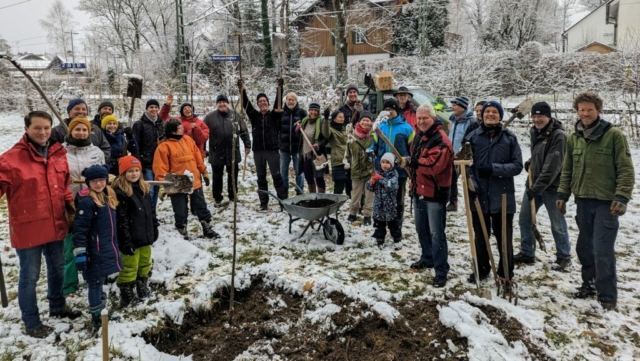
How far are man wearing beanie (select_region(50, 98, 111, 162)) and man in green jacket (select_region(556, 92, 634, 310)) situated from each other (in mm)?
4866

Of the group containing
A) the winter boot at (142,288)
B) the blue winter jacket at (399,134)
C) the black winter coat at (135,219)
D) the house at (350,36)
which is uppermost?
the house at (350,36)

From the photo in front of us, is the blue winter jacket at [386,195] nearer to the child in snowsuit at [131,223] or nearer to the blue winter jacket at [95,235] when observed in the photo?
the child in snowsuit at [131,223]

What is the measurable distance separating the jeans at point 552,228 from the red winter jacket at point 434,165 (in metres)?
1.30

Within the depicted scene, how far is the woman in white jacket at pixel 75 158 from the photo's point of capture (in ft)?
12.0

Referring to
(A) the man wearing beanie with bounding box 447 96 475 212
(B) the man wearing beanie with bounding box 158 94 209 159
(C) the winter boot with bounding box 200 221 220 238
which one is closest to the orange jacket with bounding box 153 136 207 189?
(C) the winter boot with bounding box 200 221 220 238

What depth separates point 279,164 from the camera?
6547 millimetres

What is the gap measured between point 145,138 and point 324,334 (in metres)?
3.95

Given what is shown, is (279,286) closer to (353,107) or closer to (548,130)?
(548,130)

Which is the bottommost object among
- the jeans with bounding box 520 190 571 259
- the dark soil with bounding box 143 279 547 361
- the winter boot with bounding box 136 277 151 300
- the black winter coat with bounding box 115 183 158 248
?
the dark soil with bounding box 143 279 547 361

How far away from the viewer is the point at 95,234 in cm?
322

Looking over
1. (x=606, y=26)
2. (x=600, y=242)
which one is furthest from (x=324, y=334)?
(x=606, y=26)

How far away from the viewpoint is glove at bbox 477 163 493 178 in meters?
3.62

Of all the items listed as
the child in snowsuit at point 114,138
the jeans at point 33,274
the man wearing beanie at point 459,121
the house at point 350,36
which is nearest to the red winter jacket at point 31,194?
the jeans at point 33,274

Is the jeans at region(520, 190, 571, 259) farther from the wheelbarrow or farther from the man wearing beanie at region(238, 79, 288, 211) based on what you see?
the man wearing beanie at region(238, 79, 288, 211)
